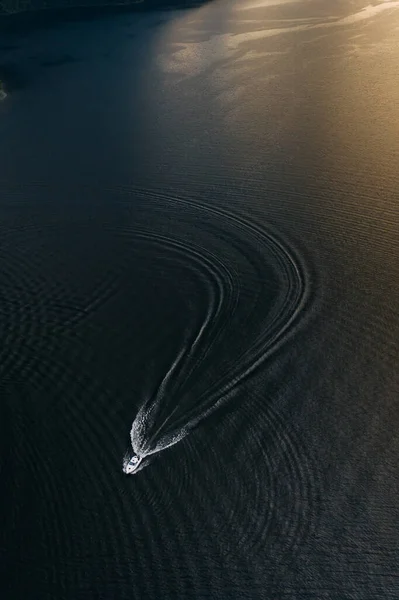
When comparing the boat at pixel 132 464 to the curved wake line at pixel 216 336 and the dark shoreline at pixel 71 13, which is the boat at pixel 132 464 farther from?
the dark shoreline at pixel 71 13

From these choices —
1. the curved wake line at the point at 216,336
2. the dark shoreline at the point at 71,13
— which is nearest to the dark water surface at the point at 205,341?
the curved wake line at the point at 216,336

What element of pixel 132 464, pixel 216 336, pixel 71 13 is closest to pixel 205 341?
pixel 216 336

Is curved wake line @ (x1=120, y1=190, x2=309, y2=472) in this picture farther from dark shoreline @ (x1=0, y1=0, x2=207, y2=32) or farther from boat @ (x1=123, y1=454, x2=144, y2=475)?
dark shoreline @ (x1=0, y1=0, x2=207, y2=32)

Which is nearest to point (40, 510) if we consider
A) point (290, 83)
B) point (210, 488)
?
point (210, 488)

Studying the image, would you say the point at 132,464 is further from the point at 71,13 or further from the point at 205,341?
the point at 71,13

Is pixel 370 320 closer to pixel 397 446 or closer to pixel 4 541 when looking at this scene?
pixel 397 446

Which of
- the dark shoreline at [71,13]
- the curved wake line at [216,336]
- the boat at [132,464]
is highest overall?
the dark shoreline at [71,13]
